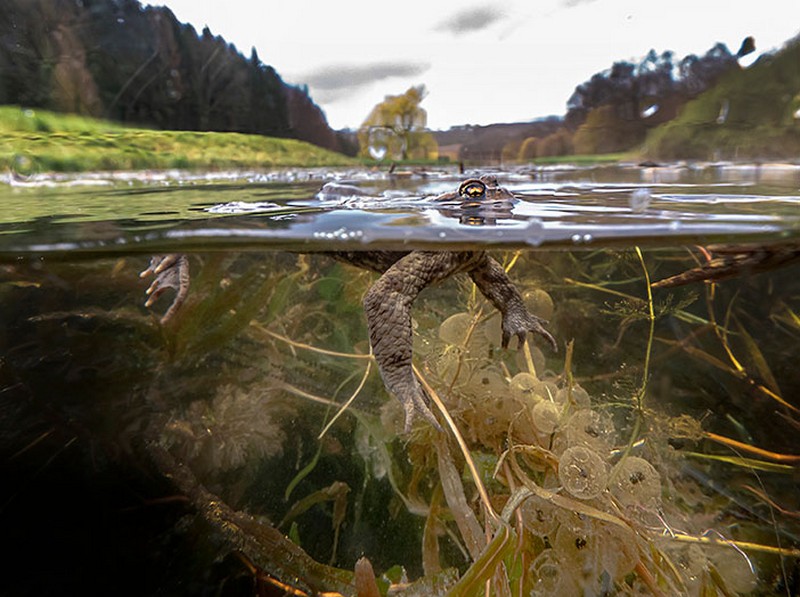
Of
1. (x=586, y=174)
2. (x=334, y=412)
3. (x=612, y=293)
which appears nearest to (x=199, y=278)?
(x=334, y=412)

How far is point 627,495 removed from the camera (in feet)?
6.09

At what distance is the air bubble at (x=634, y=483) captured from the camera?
5.99 ft

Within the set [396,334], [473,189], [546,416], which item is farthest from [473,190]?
[546,416]

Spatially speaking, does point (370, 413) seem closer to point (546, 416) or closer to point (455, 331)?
point (455, 331)

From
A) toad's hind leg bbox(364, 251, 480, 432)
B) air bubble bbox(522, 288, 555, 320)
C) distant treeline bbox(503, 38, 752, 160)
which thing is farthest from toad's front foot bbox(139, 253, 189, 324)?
distant treeline bbox(503, 38, 752, 160)

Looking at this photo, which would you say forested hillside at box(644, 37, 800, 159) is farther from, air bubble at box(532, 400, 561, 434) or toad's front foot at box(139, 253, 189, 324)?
toad's front foot at box(139, 253, 189, 324)

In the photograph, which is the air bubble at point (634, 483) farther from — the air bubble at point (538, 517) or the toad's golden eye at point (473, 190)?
the toad's golden eye at point (473, 190)

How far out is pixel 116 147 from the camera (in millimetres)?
4508

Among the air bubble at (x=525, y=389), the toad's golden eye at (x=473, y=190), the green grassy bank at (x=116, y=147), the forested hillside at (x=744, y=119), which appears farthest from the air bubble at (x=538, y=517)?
the forested hillside at (x=744, y=119)

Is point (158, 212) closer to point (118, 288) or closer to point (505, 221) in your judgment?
point (118, 288)

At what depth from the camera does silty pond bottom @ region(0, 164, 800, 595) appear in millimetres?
1934

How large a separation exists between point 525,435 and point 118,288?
2.83m

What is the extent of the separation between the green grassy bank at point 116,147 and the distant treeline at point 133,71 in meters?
0.11

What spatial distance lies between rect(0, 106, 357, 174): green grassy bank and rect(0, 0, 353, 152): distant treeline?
11cm
